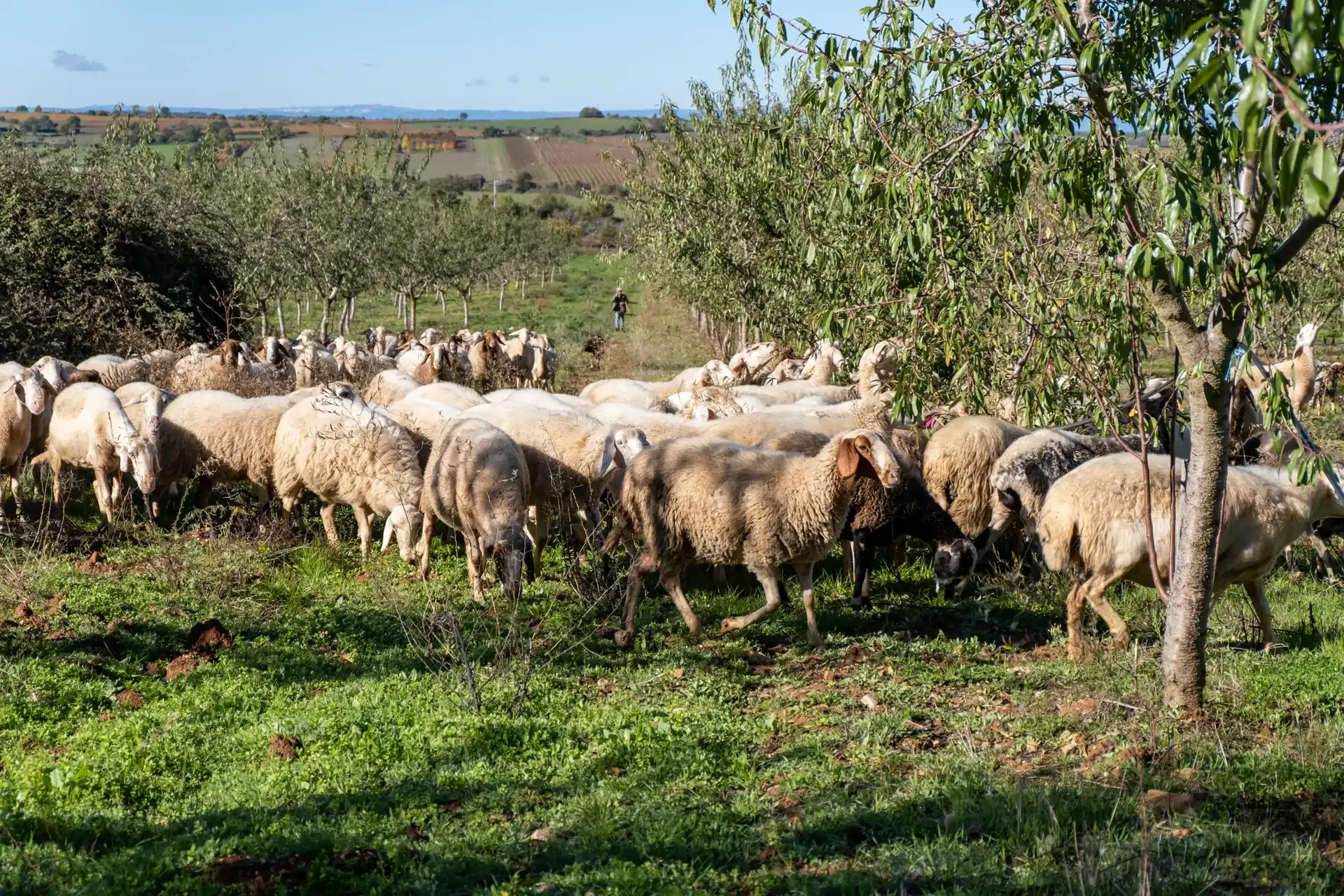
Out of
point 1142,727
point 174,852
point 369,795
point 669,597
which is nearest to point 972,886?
point 1142,727

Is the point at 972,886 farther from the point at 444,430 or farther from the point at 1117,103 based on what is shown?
the point at 444,430

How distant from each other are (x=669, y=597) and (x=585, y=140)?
133m

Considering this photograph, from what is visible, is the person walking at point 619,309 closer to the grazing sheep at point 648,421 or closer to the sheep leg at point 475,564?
the grazing sheep at point 648,421

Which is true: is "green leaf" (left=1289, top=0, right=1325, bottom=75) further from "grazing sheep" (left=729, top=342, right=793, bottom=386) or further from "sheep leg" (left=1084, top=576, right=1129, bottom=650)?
"grazing sheep" (left=729, top=342, right=793, bottom=386)

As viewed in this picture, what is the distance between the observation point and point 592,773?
231 inches

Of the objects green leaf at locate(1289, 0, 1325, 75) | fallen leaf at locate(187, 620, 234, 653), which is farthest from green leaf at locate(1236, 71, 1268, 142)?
fallen leaf at locate(187, 620, 234, 653)

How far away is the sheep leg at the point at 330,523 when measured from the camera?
35.8 feet

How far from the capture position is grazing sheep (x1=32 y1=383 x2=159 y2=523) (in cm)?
1103

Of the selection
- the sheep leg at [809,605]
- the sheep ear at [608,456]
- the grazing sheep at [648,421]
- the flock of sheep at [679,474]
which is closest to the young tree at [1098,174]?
the flock of sheep at [679,474]

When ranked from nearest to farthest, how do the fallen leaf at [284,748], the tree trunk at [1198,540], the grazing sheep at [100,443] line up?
the tree trunk at [1198,540], the fallen leaf at [284,748], the grazing sheep at [100,443]

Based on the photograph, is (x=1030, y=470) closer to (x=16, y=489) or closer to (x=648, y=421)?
(x=648, y=421)

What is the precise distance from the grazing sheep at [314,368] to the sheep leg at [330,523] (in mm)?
6396

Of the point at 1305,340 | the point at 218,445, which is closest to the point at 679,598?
the point at 218,445

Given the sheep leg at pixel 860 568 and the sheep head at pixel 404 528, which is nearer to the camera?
the sheep leg at pixel 860 568
